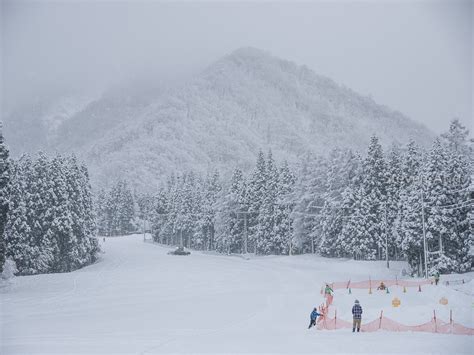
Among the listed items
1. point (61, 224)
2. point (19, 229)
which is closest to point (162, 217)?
point (61, 224)

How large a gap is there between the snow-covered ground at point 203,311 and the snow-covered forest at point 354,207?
18.5ft

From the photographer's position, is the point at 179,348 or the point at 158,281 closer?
the point at 179,348

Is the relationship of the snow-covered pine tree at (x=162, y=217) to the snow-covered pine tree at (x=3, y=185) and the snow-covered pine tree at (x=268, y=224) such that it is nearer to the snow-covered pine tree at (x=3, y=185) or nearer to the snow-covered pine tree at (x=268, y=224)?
the snow-covered pine tree at (x=268, y=224)

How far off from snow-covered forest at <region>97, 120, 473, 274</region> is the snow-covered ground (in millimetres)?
5642

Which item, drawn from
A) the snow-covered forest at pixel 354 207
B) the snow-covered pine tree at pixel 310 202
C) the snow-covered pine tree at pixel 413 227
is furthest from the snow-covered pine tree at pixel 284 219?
the snow-covered pine tree at pixel 413 227

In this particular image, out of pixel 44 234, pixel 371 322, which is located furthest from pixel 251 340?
pixel 44 234

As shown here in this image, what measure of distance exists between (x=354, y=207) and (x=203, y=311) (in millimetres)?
32825

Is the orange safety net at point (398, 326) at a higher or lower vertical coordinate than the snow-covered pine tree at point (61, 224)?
lower

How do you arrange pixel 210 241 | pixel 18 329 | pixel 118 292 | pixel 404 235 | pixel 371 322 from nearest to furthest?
pixel 371 322
pixel 18 329
pixel 118 292
pixel 404 235
pixel 210 241

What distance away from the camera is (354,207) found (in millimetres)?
56781

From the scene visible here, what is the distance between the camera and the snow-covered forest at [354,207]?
4581 centimetres

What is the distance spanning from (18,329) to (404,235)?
39.3 meters

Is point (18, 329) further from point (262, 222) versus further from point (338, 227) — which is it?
point (262, 222)

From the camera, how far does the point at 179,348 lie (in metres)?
18.9
